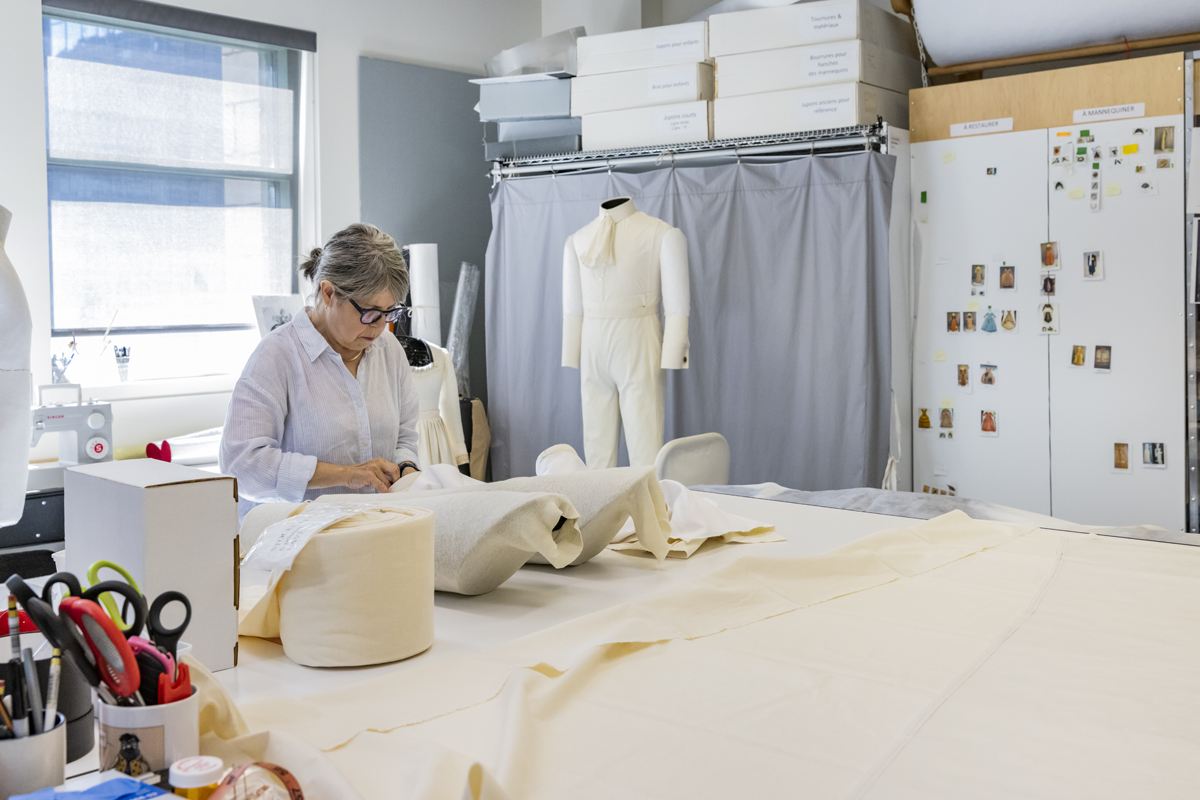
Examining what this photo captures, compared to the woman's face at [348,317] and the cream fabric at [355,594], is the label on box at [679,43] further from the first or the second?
the cream fabric at [355,594]

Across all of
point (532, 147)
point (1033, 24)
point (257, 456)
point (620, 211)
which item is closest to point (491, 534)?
point (257, 456)

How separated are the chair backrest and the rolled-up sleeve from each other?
0.92 meters

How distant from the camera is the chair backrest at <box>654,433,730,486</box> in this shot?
101 inches

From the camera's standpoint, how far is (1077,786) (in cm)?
78

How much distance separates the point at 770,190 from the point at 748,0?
90cm

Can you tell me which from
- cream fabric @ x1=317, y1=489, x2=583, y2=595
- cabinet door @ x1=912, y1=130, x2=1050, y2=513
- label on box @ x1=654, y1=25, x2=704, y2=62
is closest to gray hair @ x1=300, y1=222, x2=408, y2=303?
cream fabric @ x1=317, y1=489, x2=583, y2=595

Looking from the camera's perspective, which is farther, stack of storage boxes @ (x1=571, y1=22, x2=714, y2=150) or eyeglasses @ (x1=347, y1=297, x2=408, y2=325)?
stack of storage boxes @ (x1=571, y1=22, x2=714, y2=150)

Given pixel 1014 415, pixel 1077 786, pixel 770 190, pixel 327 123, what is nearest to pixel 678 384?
pixel 770 190

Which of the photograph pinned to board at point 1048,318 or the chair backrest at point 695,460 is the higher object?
the photograph pinned to board at point 1048,318

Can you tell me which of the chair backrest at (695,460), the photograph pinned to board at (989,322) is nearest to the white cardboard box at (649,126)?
the photograph pinned to board at (989,322)

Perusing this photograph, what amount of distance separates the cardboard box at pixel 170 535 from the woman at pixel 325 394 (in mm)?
834

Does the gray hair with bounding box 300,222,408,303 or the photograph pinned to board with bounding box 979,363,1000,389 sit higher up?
the gray hair with bounding box 300,222,408,303

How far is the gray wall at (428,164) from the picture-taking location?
16.8 feet

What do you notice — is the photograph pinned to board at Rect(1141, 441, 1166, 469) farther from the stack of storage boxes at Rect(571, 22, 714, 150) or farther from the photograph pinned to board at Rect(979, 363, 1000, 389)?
the stack of storage boxes at Rect(571, 22, 714, 150)
